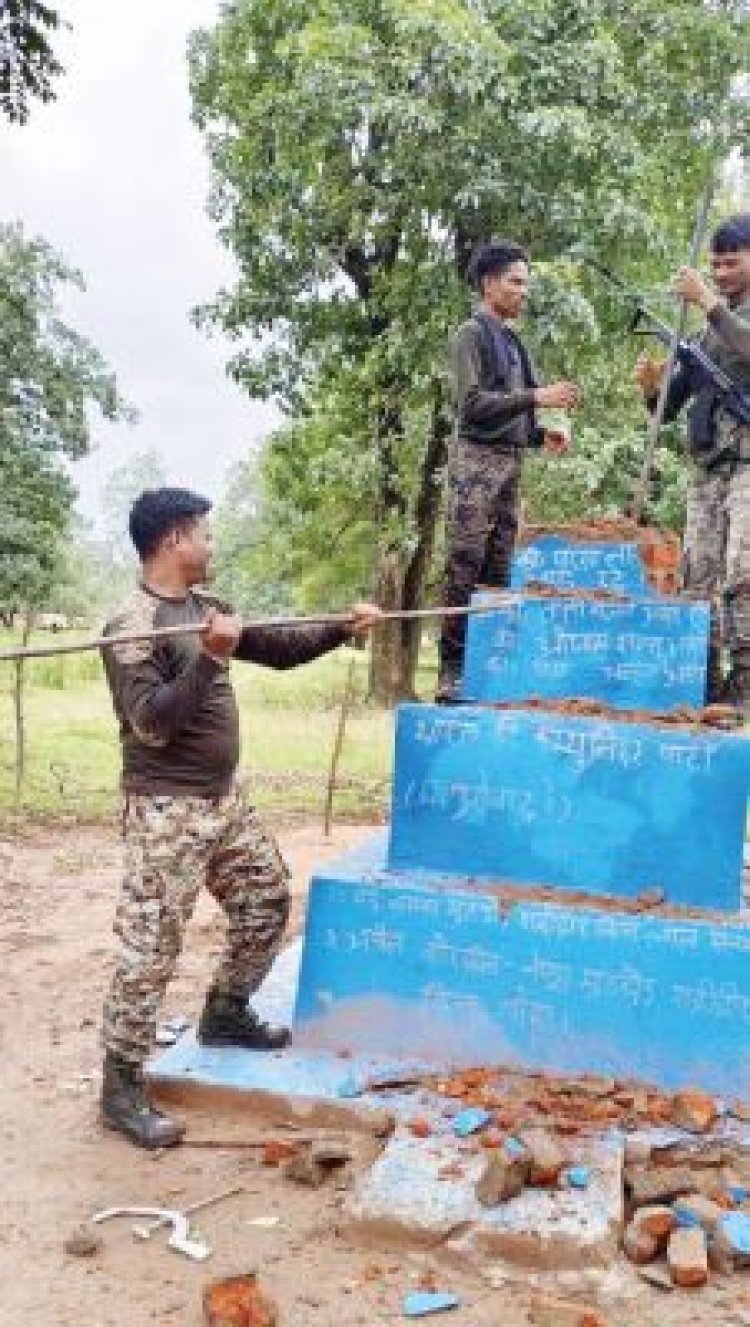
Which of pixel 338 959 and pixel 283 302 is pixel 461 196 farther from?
pixel 338 959

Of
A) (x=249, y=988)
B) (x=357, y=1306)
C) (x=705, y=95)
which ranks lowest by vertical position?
(x=357, y=1306)

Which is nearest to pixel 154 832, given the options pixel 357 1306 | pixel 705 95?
pixel 357 1306

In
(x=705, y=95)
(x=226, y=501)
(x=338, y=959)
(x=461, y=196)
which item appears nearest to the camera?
(x=338, y=959)

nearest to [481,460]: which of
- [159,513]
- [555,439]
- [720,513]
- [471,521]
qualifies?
[471,521]

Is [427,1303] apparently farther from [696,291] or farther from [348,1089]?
[696,291]

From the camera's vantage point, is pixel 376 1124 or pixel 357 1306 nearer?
pixel 357 1306

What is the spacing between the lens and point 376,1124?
404 centimetres

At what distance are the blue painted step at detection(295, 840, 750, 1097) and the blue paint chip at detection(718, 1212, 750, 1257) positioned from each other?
77cm

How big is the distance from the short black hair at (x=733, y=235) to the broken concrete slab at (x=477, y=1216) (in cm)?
370

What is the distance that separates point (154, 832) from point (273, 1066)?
3.30 feet

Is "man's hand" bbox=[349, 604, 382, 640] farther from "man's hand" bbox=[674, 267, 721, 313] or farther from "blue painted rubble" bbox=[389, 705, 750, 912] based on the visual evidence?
"man's hand" bbox=[674, 267, 721, 313]

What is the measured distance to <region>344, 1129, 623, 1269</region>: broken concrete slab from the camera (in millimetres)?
3322

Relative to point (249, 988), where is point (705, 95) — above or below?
above

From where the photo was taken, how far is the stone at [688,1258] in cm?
323
